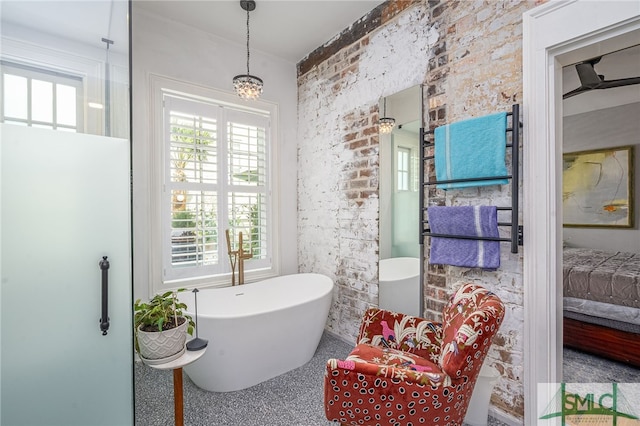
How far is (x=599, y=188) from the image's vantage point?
368 cm

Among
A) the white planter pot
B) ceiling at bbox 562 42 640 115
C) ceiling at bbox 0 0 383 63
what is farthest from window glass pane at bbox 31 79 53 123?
ceiling at bbox 562 42 640 115

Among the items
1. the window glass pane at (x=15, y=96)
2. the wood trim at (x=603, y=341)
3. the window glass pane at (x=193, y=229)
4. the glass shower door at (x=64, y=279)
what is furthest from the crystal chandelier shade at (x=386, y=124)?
the wood trim at (x=603, y=341)

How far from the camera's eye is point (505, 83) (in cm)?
159

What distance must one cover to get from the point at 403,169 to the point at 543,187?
91cm

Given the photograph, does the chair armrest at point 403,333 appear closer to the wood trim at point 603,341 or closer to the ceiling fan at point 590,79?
the wood trim at point 603,341

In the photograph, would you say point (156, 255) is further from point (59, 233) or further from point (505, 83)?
point (505, 83)

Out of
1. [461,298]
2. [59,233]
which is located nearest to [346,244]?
[461,298]

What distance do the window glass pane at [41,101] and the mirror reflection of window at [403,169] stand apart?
6.44ft

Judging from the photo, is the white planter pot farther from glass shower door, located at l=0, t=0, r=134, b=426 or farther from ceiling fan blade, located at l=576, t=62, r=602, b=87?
ceiling fan blade, located at l=576, t=62, r=602, b=87

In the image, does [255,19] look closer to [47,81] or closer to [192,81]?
[192,81]

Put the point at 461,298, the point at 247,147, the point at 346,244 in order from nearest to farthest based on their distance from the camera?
the point at 461,298 → the point at 346,244 → the point at 247,147

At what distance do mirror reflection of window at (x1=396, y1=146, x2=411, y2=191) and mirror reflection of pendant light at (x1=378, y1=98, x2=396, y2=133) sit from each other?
7.9 inches

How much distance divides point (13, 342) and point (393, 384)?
51.8 inches

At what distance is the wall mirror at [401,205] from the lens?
81.0 inches
